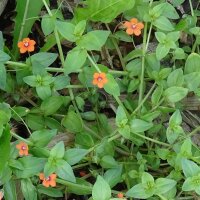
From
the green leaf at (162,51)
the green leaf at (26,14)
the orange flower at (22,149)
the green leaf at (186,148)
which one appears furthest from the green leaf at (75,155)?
the green leaf at (26,14)

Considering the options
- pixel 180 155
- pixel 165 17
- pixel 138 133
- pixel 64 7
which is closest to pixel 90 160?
pixel 138 133

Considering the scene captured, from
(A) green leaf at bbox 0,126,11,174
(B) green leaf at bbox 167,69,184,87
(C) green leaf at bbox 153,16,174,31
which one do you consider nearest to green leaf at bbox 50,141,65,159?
(A) green leaf at bbox 0,126,11,174

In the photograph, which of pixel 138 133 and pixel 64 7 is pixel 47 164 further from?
pixel 64 7

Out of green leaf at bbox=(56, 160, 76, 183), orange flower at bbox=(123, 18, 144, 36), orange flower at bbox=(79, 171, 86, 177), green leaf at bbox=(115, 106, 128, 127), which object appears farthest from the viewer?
orange flower at bbox=(79, 171, 86, 177)

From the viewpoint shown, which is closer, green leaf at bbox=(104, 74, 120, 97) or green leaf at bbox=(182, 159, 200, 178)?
green leaf at bbox=(182, 159, 200, 178)

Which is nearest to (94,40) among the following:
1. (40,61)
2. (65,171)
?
(40,61)

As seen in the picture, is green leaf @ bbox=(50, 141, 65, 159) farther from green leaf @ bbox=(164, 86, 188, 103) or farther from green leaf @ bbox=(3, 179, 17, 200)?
green leaf @ bbox=(164, 86, 188, 103)

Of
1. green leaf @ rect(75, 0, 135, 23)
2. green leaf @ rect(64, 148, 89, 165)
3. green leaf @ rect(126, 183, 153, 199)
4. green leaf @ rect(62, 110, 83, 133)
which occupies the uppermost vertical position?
green leaf @ rect(75, 0, 135, 23)
